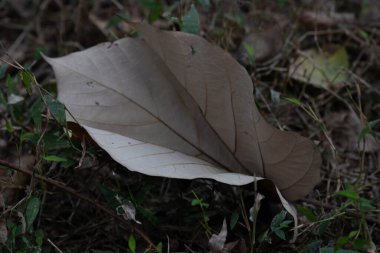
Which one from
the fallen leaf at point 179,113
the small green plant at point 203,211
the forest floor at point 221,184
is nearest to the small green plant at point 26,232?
the forest floor at point 221,184

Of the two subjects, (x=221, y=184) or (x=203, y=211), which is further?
(x=221, y=184)

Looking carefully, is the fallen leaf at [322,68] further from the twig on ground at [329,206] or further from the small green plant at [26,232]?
the small green plant at [26,232]

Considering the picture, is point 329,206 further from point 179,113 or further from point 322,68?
point 322,68

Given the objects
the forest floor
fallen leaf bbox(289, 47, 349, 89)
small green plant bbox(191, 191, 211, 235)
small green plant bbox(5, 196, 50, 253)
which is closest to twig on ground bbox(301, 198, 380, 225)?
the forest floor

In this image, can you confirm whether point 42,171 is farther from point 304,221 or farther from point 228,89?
point 304,221

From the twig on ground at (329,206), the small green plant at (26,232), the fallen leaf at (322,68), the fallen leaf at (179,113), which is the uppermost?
the fallen leaf at (179,113)

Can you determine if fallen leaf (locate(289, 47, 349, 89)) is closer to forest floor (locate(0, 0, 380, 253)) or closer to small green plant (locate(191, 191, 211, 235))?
forest floor (locate(0, 0, 380, 253))

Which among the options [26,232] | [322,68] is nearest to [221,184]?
[26,232]

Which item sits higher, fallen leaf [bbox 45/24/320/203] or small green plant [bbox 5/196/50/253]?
fallen leaf [bbox 45/24/320/203]
